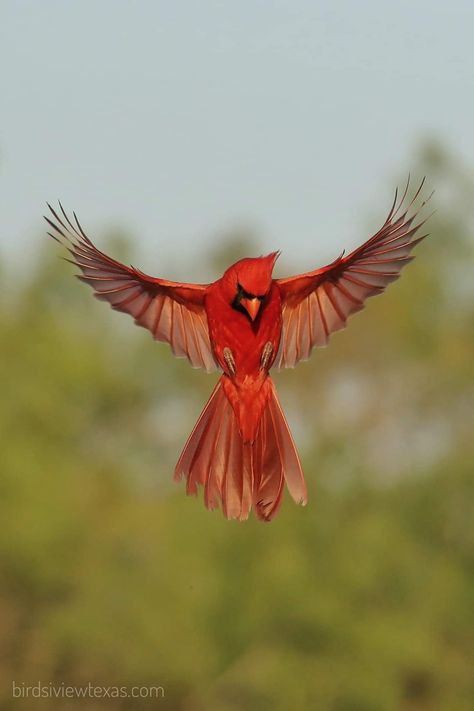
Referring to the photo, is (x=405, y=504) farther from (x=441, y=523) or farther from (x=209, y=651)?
(x=209, y=651)

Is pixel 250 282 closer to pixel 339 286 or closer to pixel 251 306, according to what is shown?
pixel 251 306

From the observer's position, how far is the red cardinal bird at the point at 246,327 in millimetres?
1749

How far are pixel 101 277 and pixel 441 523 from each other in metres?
25.6

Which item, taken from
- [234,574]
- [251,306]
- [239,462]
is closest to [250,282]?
[251,306]

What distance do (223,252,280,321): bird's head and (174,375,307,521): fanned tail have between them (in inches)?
5.9

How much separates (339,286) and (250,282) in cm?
35

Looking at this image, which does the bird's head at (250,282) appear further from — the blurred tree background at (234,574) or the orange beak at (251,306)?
the blurred tree background at (234,574)

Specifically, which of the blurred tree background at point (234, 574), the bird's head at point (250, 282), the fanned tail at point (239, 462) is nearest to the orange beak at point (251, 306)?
the bird's head at point (250, 282)

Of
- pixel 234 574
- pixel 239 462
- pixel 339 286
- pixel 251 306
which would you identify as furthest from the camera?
pixel 234 574

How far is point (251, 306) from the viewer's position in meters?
1.69

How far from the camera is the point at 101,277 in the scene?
1.85m

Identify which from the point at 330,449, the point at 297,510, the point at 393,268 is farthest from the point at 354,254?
the point at 297,510

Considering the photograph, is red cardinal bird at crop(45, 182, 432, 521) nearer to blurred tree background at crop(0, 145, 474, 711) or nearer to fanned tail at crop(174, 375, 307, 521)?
fanned tail at crop(174, 375, 307, 521)

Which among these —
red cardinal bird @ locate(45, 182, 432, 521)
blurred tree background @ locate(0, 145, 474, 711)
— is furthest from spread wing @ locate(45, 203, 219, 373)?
blurred tree background @ locate(0, 145, 474, 711)
